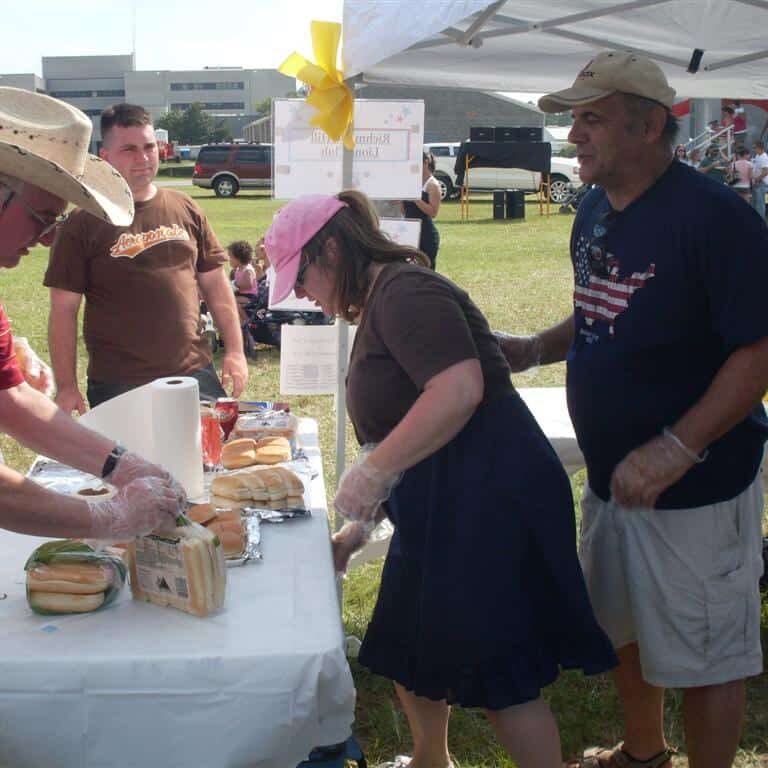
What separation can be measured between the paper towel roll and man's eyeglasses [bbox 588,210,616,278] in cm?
95

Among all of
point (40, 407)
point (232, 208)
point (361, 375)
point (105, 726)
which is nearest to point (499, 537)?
point (361, 375)

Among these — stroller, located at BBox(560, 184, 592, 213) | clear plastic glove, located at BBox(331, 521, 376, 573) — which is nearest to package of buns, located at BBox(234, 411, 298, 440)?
clear plastic glove, located at BBox(331, 521, 376, 573)

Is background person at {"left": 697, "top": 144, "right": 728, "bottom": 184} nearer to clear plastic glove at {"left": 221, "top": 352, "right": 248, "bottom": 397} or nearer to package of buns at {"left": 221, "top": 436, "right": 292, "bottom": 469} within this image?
clear plastic glove at {"left": 221, "top": 352, "right": 248, "bottom": 397}

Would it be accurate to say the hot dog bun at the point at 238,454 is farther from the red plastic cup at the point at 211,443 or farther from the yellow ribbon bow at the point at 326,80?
the yellow ribbon bow at the point at 326,80

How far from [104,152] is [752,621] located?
96.1 inches

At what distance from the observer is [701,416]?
6.44 feet

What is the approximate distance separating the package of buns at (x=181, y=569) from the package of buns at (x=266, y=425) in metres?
0.87

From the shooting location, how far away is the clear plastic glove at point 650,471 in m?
1.99

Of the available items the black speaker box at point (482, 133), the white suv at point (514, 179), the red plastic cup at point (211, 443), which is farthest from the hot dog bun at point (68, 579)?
the black speaker box at point (482, 133)

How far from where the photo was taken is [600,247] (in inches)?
84.5

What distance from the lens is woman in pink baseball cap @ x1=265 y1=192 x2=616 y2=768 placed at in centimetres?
185

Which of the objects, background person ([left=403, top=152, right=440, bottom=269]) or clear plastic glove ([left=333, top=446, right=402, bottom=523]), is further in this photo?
background person ([left=403, top=152, right=440, bottom=269])

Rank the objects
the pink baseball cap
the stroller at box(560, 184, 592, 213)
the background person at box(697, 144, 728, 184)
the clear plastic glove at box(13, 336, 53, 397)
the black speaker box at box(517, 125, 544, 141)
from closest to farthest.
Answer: the pink baseball cap → the clear plastic glove at box(13, 336, 53, 397) → the background person at box(697, 144, 728, 184) → the stroller at box(560, 184, 592, 213) → the black speaker box at box(517, 125, 544, 141)

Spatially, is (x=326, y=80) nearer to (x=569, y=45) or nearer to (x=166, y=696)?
(x=569, y=45)
